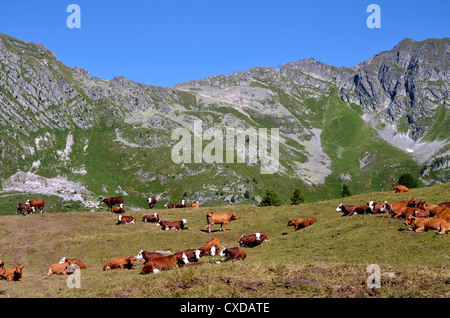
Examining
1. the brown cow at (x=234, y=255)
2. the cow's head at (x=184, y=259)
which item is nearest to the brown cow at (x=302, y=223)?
the brown cow at (x=234, y=255)

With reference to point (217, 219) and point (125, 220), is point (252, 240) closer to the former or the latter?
point (217, 219)

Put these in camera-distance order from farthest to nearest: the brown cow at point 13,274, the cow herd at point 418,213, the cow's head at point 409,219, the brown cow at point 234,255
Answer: the cow's head at point 409,219 → the cow herd at point 418,213 → the brown cow at point 234,255 → the brown cow at point 13,274

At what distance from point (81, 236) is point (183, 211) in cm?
1299

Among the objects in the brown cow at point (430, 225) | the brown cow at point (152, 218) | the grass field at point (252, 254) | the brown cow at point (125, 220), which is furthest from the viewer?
the brown cow at point (152, 218)

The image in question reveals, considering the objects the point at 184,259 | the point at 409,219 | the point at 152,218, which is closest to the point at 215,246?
the point at 184,259

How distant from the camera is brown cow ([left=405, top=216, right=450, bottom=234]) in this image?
919 inches

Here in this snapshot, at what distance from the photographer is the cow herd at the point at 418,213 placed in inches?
936

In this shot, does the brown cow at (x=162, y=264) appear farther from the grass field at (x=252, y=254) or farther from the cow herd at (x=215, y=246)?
the grass field at (x=252, y=254)

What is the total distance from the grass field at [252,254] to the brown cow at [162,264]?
1.00 metres

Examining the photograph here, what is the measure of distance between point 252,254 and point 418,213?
12.5m
